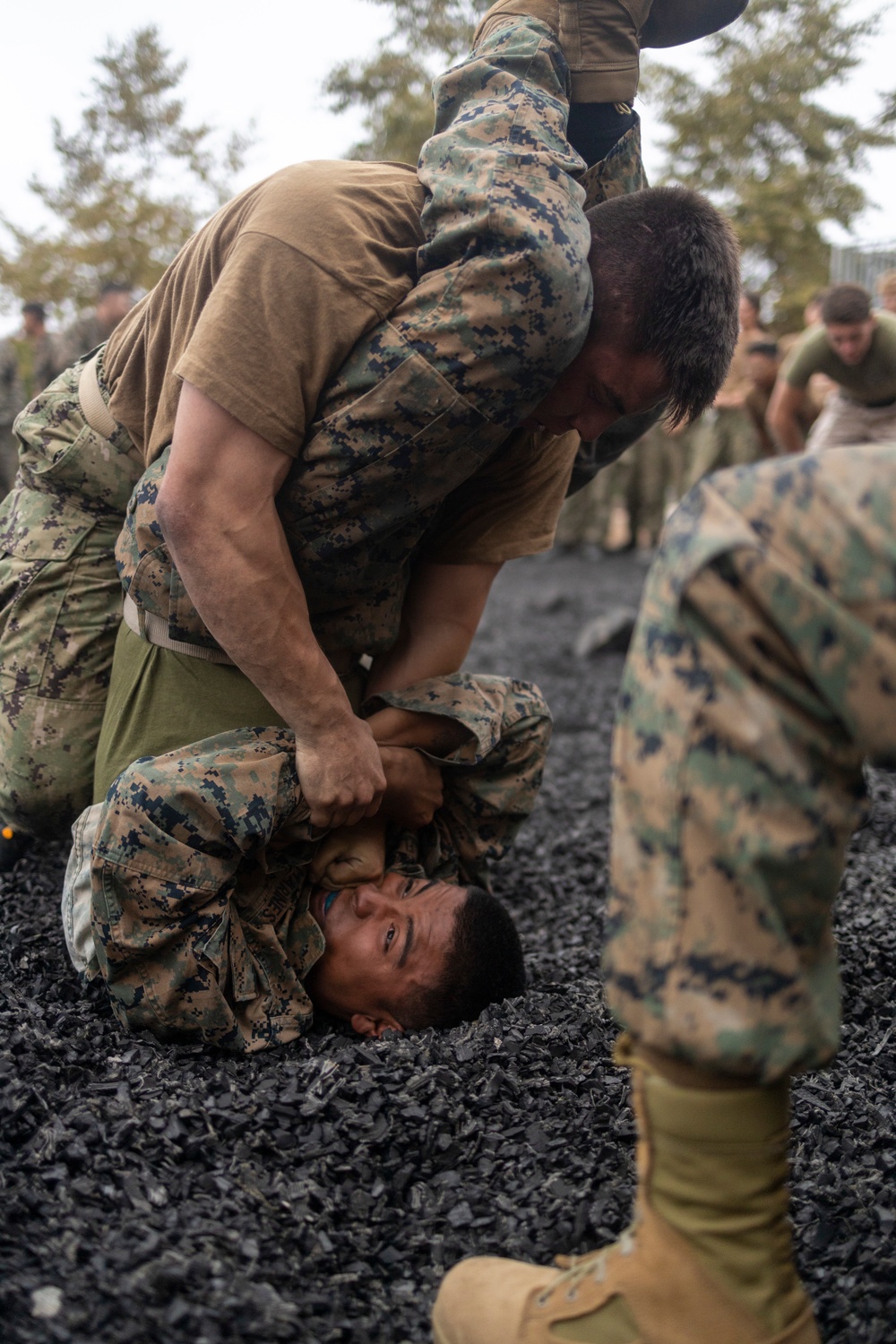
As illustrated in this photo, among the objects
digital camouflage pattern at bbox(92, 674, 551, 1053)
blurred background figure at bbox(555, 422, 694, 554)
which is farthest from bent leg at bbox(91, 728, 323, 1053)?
blurred background figure at bbox(555, 422, 694, 554)

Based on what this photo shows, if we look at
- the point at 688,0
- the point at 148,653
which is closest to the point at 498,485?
the point at 148,653

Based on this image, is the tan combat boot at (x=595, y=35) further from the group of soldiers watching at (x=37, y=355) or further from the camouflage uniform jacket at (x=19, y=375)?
the camouflage uniform jacket at (x=19, y=375)

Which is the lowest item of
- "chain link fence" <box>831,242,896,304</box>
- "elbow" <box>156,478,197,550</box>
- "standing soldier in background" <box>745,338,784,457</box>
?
"chain link fence" <box>831,242,896,304</box>

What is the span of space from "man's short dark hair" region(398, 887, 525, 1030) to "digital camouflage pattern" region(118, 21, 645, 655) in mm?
881

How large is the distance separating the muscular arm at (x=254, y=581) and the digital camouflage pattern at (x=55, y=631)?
2.86ft

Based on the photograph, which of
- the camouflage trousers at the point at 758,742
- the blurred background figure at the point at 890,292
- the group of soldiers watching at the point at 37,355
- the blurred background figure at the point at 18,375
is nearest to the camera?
the camouflage trousers at the point at 758,742

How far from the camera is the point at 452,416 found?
2184 millimetres

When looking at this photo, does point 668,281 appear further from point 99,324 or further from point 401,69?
point 401,69

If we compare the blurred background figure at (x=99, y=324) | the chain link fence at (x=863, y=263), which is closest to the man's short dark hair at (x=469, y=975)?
the blurred background figure at (x=99, y=324)

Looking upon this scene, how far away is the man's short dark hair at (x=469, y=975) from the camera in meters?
2.47

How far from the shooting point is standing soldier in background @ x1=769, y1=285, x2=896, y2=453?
6645mm

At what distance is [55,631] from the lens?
2.98m

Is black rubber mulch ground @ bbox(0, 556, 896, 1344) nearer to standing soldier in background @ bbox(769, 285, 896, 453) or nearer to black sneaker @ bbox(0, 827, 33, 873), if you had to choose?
black sneaker @ bbox(0, 827, 33, 873)

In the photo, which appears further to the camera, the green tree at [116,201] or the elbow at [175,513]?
the green tree at [116,201]
